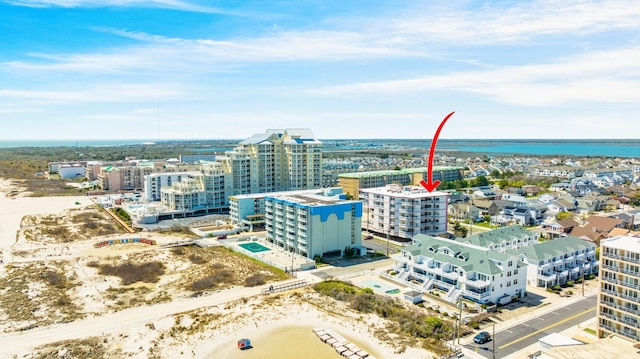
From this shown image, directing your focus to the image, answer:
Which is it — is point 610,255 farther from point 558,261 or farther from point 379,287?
point 379,287

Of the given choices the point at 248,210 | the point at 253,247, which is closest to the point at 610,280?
the point at 253,247

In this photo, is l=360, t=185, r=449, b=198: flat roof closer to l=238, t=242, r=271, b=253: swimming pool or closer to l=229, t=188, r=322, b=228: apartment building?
l=229, t=188, r=322, b=228: apartment building

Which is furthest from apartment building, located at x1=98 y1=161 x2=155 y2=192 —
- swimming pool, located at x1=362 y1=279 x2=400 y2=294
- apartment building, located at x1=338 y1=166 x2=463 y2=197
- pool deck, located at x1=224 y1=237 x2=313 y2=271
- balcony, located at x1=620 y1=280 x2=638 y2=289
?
balcony, located at x1=620 y1=280 x2=638 y2=289

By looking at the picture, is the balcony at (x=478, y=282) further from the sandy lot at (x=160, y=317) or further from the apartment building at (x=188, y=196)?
the apartment building at (x=188, y=196)

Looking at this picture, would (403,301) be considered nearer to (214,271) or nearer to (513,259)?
(513,259)

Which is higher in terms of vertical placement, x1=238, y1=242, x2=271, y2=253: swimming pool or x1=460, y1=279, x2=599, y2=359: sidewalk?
x1=238, y1=242, x2=271, y2=253: swimming pool

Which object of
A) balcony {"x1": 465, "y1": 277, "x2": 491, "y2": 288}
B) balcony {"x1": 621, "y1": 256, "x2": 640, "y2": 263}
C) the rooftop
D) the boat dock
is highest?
balcony {"x1": 621, "y1": 256, "x2": 640, "y2": 263}

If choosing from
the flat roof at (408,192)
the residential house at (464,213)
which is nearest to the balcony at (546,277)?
the flat roof at (408,192)
